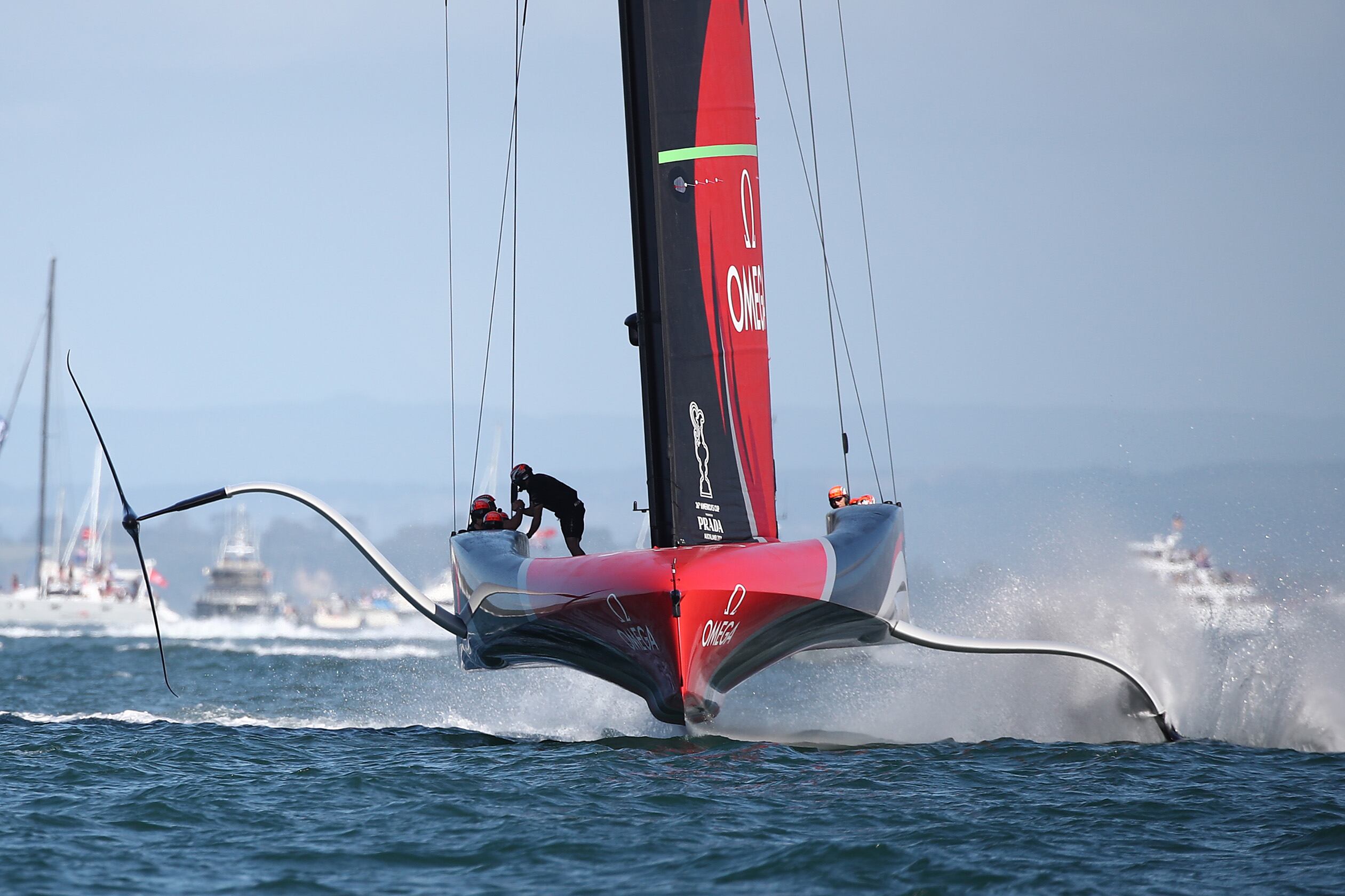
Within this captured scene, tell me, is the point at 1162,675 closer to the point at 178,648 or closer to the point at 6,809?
the point at 6,809

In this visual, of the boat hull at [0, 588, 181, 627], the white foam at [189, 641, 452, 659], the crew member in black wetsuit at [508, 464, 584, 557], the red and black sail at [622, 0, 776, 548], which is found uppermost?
the red and black sail at [622, 0, 776, 548]

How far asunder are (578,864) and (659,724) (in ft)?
13.2

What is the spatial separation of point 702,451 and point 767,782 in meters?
2.38

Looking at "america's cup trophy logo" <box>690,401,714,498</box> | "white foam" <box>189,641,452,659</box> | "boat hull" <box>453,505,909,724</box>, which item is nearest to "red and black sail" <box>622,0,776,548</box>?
"america's cup trophy logo" <box>690,401,714,498</box>

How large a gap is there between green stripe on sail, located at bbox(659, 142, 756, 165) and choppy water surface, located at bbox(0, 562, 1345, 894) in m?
3.76

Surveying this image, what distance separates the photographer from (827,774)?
772 centimetres

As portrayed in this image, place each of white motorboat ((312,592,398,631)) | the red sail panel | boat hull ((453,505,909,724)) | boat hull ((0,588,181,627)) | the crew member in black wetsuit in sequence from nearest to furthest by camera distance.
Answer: boat hull ((453,505,909,724)), the red sail panel, the crew member in black wetsuit, boat hull ((0,588,181,627)), white motorboat ((312,592,398,631))

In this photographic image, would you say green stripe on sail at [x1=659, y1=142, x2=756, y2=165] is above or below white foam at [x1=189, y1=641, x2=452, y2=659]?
above

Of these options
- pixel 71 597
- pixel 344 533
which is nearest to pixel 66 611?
pixel 71 597

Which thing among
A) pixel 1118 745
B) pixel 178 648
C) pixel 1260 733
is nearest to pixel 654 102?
pixel 1118 745

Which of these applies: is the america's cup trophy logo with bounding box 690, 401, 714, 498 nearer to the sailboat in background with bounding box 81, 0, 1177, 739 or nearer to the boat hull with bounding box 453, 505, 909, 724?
the sailboat in background with bounding box 81, 0, 1177, 739

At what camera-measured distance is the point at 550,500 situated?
10062 millimetres

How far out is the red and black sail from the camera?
897 centimetres

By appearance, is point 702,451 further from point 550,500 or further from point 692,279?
point 550,500
